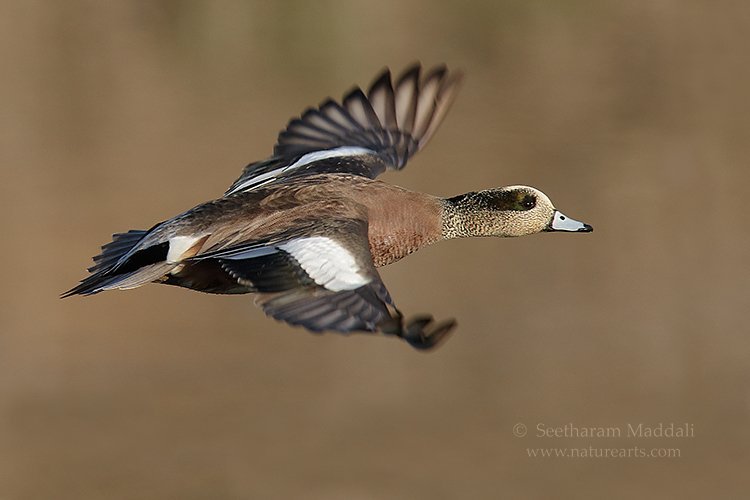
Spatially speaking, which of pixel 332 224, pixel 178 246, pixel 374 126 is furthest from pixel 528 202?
pixel 178 246

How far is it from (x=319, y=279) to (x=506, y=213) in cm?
153

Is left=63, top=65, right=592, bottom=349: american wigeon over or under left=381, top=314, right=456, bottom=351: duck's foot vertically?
over

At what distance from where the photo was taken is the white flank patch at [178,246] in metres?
5.89

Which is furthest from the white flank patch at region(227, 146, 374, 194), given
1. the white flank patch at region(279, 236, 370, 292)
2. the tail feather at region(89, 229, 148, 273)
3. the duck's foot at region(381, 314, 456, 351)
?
the duck's foot at region(381, 314, 456, 351)

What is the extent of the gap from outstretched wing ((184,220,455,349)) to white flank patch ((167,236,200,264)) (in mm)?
84

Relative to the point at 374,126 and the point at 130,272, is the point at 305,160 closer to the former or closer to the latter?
the point at 374,126

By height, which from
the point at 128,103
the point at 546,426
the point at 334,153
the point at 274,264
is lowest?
the point at 546,426

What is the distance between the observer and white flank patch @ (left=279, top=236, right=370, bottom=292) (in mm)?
5473

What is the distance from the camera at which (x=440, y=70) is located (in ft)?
23.4

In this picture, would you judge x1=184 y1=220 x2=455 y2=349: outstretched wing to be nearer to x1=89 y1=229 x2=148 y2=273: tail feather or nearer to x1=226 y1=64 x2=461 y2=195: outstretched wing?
x1=89 y1=229 x2=148 y2=273: tail feather

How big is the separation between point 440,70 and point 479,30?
445cm

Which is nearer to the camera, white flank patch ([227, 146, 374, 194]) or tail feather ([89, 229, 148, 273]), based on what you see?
tail feather ([89, 229, 148, 273])

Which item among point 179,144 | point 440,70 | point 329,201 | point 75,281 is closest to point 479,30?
point 179,144

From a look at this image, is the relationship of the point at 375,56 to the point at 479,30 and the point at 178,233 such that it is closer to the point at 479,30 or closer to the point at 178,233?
the point at 479,30
